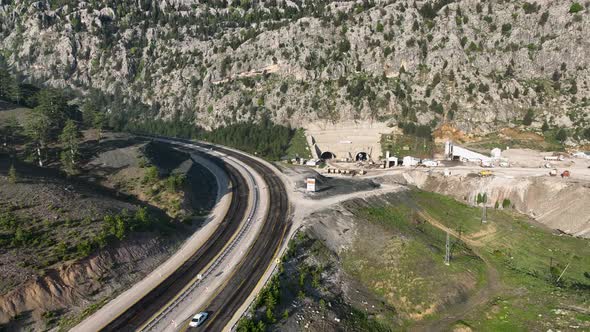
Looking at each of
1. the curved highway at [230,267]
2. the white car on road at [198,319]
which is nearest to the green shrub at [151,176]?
the curved highway at [230,267]

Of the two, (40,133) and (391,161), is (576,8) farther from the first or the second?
(40,133)

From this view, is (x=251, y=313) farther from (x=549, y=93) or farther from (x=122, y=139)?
(x=549, y=93)

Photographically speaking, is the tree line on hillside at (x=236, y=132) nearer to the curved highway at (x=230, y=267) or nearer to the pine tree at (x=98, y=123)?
the curved highway at (x=230, y=267)

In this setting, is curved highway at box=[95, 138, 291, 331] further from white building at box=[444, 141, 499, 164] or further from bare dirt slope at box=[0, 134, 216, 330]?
white building at box=[444, 141, 499, 164]

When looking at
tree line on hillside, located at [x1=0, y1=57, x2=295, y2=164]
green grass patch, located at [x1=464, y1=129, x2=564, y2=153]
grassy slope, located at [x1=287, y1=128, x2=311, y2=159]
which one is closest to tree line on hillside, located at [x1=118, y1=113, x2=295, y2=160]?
tree line on hillside, located at [x1=0, y1=57, x2=295, y2=164]

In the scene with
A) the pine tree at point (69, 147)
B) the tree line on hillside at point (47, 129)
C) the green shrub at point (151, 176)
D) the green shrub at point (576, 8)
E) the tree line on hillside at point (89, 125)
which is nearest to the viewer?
the pine tree at point (69, 147)

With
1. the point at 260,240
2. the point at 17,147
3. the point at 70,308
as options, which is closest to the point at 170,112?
the point at 17,147
